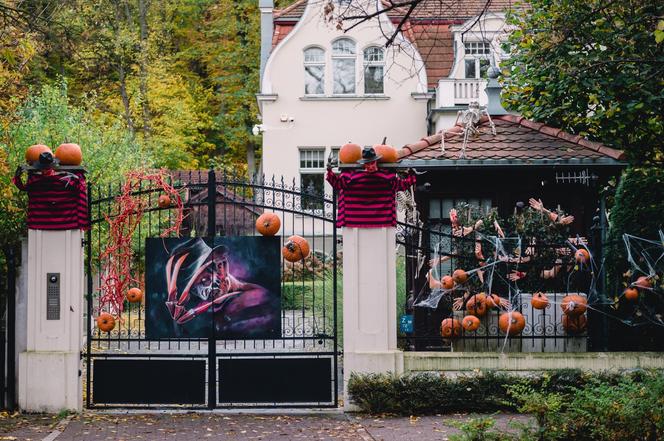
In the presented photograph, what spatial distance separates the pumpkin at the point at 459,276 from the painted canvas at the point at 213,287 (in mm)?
2219

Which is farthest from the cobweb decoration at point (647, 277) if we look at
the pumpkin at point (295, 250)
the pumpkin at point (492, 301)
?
the pumpkin at point (295, 250)

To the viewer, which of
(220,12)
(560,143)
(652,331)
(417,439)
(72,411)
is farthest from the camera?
(220,12)

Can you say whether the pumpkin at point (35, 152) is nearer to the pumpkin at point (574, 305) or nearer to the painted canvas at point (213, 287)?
the painted canvas at point (213, 287)

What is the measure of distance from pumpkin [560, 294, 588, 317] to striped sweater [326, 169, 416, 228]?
2358 millimetres

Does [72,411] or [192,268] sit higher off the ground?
[192,268]

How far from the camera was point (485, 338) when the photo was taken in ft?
42.6

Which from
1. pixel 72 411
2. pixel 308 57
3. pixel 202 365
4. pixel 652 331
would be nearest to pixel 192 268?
pixel 202 365

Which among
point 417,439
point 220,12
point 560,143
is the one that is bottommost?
point 417,439

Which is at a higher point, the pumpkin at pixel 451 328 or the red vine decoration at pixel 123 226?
the red vine decoration at pixel 123 226

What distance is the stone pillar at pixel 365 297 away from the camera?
497 inches

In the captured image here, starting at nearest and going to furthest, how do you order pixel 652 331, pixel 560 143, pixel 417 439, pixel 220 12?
1. pixel 417 439
2. pixel 652 331
3. pixel 560 143
4. pixel 220 12

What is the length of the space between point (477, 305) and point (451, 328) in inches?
17.9

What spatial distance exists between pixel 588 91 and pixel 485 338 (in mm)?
5349

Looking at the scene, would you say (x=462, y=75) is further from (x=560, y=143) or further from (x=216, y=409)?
(x=216, y=409)
